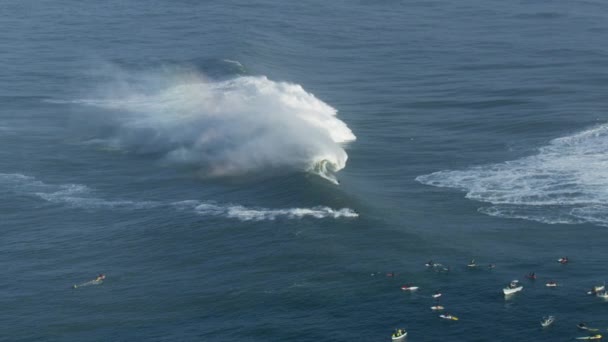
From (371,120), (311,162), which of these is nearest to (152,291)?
(311,162)

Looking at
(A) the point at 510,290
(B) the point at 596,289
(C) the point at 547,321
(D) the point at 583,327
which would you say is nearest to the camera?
(D) the point at 583,327

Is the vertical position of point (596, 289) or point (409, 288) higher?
point (596, 289)

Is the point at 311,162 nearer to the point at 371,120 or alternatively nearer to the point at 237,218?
the point at 237,218

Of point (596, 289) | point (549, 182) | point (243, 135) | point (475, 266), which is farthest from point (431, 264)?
point (243, 135)

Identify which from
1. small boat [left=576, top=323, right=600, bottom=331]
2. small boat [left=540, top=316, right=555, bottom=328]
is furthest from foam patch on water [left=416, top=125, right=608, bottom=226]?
small boat [left=576, top=323, right=600, bottom=331]

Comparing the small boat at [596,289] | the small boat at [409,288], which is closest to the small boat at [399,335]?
the small boat at [409,288]

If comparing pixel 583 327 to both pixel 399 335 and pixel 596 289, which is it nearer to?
pixel 596 289
